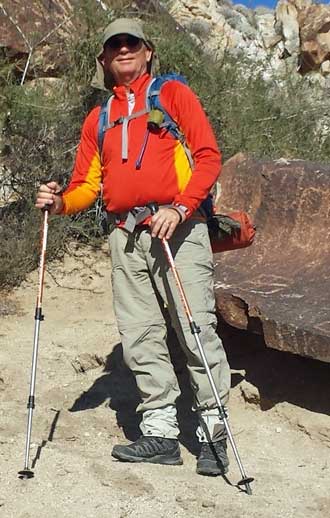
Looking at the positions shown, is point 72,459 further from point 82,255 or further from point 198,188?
point 82,255

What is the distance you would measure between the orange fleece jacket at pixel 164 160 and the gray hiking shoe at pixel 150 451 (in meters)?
1.21

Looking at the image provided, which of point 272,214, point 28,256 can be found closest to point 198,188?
point 272,214

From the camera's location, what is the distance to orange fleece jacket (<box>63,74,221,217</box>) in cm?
408

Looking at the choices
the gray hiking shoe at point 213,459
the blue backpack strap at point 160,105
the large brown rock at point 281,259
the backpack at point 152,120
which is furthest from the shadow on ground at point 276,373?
the blue backpack strap at point 160,105

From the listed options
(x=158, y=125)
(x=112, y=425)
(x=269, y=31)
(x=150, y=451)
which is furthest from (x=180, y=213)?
(x=269, y=31)

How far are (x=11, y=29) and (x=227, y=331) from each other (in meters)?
4.17

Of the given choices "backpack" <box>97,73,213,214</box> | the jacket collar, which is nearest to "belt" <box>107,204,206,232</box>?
"backpack" <box>97,73,213,214</box>

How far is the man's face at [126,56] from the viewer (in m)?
4.22

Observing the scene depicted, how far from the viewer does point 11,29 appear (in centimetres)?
827

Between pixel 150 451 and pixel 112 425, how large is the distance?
2.66ft

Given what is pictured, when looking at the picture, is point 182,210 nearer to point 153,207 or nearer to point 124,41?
point 153,207

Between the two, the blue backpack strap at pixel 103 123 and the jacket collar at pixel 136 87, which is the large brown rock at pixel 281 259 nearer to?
the blue backpack strap at pixel 103 123

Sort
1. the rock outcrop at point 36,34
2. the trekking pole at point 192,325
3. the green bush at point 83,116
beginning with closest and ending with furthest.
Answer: the trekking pole at point 192,325
the green bush at point 83,116
the rock outcrop at point 36,34

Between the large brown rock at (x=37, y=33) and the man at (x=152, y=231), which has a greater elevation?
the large brown rock at (x=37, y=33)
